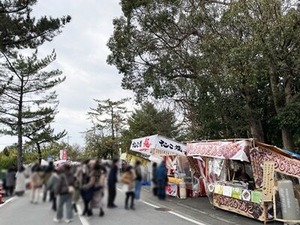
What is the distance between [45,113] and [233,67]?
9.98 metres

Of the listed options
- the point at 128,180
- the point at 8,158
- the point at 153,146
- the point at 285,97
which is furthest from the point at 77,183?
the point at 285,97

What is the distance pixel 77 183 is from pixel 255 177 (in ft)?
36.1

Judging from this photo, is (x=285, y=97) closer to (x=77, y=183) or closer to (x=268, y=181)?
(x=268, y=181)

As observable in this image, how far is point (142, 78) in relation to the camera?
17578mm

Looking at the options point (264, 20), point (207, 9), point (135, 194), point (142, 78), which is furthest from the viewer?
point (142, 78)

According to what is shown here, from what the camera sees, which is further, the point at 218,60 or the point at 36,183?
the point at 218,60

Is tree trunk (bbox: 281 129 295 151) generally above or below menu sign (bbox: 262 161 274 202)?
above

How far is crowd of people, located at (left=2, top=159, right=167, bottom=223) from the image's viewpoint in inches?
72.6

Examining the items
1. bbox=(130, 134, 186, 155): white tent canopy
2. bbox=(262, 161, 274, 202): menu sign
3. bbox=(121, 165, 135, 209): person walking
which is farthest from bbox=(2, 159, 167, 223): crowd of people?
bbox=(262, 161, 274, 202): menu sign

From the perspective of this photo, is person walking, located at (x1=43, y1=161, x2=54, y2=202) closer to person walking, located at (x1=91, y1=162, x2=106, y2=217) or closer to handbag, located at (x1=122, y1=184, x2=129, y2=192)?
person walking, located at (x1=91, y1=162, x2=106, y2=217)

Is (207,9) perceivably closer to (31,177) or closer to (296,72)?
(296,72)

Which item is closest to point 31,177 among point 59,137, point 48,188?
point 48,188

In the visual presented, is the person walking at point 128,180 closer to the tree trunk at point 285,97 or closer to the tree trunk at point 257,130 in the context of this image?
the tree trunk at point 285,97

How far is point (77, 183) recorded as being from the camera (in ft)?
6.13
